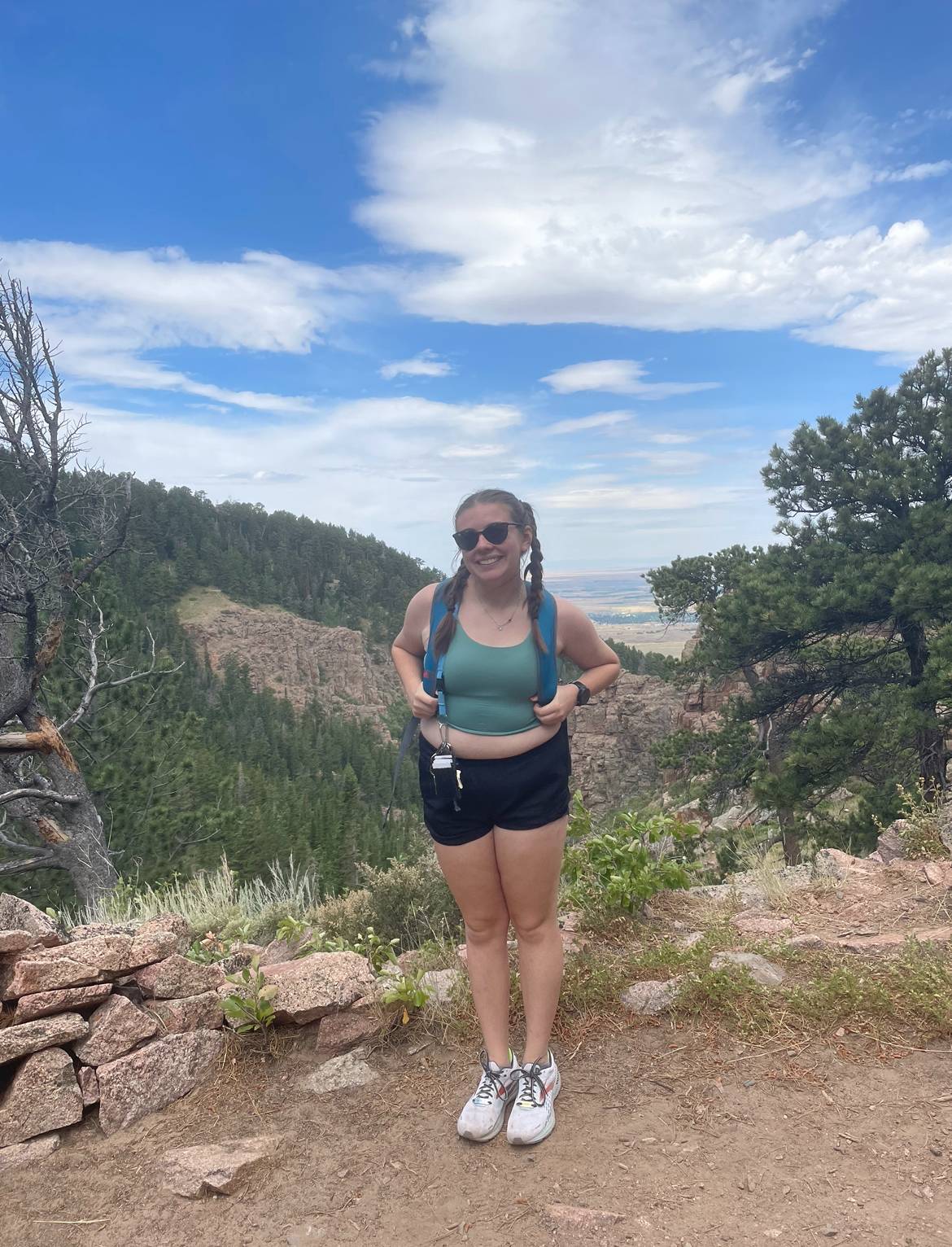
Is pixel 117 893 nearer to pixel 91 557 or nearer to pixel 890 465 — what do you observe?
pixel 91 557

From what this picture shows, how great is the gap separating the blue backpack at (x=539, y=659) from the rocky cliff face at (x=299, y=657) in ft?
229

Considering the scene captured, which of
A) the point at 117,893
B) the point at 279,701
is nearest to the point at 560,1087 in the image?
the point at 117,893

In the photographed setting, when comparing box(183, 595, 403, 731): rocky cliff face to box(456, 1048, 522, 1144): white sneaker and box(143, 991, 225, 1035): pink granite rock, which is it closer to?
box(143, 991, 225, 1035): pink granite rock

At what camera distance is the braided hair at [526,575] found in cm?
234

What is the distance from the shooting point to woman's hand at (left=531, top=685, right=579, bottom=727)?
7.45 feet

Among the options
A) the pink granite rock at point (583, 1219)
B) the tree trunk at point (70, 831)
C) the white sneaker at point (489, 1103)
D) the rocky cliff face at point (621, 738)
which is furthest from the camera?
the rocky cliff face at point (621, 738)

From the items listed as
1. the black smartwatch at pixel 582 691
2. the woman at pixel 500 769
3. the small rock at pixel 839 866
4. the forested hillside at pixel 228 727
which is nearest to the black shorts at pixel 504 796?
the woman at pixel 500 769

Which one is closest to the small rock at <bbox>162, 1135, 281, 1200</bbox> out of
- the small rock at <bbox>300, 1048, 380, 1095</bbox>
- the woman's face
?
the small rock at <bbox>300, 1048, 380, 1095</bbox>

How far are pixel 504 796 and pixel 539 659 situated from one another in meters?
0.43

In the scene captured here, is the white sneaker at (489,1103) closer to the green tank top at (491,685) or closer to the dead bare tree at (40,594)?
the green tank top at (491,685)

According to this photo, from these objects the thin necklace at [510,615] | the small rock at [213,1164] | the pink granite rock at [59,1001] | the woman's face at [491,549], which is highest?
the woman's face at [491,549]

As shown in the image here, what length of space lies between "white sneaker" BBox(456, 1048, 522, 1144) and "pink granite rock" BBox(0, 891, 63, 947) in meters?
1.94

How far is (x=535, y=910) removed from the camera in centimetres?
244

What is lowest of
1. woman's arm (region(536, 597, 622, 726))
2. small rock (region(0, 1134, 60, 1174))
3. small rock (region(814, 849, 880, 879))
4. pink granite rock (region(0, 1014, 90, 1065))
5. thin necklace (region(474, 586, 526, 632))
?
small rock (region(814, 849, 880, 879))
